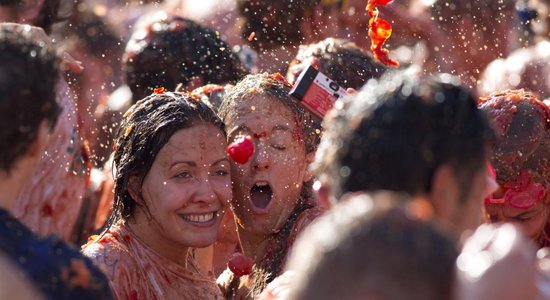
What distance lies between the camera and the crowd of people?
2.21 metres

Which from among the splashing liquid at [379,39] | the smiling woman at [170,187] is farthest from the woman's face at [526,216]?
the smiling woman at [170,187]

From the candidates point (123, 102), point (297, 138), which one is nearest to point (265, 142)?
point (297, 138)

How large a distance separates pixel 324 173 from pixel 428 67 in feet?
16.1

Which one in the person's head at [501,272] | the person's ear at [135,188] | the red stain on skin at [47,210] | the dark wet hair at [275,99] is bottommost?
the red stain on skin at [47,210]

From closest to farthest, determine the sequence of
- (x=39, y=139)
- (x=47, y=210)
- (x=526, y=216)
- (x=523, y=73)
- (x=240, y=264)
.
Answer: (x=39, y=139) → (x=240, y=264) → (x=526, y=216) → (x=47, y=210) → (x=523, y=73)

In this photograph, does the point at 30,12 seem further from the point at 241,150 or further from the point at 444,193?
the point at 444,193

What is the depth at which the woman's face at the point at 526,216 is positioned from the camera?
191 inches

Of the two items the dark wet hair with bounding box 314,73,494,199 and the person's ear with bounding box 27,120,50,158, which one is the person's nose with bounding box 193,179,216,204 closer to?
the person's ear with bounding box 27,120,50,158

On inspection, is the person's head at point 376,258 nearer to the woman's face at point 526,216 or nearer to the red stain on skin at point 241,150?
the red stain on skin at point 241,150

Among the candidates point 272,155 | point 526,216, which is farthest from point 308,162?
point 526,216

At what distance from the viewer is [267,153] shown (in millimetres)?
4969

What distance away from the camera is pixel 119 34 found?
838cm

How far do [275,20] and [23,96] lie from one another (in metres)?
4.40

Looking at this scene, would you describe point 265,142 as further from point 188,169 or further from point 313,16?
point 313,16
